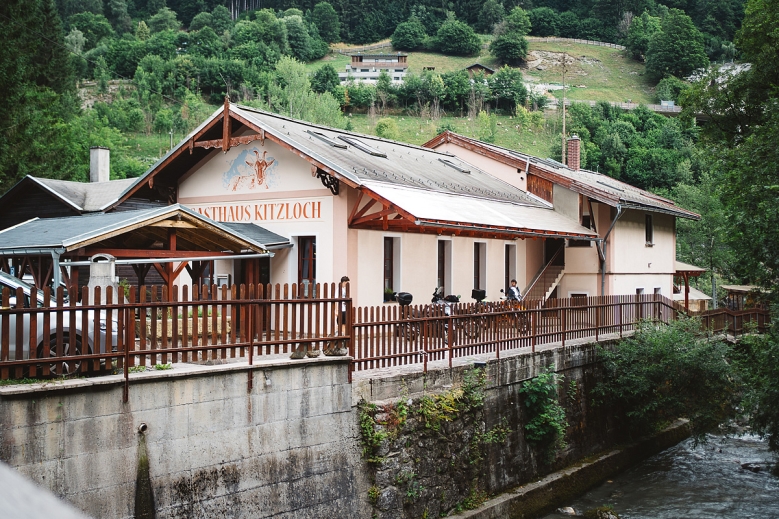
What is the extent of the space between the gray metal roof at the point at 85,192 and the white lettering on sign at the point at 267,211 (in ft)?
14.0

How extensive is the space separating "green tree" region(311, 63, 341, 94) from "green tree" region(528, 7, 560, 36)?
66598mm

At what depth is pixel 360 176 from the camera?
1658 cm

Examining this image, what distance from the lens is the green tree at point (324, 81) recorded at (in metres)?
87.4

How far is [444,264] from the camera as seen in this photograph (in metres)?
20.7

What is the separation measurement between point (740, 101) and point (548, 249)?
7731mm

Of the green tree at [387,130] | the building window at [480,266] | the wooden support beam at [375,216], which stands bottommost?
the building window at [480,266]

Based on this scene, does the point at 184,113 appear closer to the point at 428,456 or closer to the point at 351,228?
the point at 351,228

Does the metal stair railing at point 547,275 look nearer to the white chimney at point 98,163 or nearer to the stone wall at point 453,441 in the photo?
the stone wall at point 453,441

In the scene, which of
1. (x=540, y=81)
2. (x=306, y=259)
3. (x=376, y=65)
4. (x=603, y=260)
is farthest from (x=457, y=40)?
(x=306, y=259)

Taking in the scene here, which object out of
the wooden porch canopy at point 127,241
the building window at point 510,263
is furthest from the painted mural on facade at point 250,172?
the building window at point 510,263

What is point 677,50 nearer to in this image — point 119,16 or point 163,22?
point 163,22

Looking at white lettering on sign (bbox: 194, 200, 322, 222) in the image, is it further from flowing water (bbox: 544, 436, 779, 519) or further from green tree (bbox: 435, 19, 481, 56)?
green tree (bbox: 435, 19, 481, 56)

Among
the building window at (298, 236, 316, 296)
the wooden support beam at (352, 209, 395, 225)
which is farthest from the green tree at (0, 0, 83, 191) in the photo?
the wooden support beam at (352, 209, 395, 225)

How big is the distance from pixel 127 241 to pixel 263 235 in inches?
122
